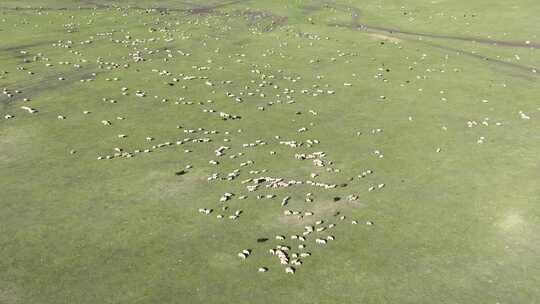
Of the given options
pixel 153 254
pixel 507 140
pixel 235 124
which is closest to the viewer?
pixel 153 254

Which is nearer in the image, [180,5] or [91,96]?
[91,96]

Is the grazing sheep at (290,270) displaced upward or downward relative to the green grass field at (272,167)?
upward

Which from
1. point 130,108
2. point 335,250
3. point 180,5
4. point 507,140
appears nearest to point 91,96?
point 130,108

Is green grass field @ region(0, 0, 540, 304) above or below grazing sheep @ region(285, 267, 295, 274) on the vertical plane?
below

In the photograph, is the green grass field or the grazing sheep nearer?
the green grass field

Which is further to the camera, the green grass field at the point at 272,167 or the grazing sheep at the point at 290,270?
the grazing sheep at the point at 290,270

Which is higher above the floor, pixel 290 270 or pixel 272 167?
pixel 290 270

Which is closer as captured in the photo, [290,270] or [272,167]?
[290,270]

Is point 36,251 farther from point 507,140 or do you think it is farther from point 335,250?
point 507,140
